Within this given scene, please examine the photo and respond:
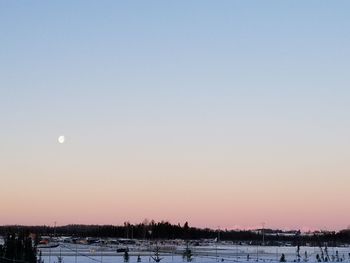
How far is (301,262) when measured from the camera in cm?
6888

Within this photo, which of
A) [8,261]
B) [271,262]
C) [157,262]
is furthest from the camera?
[271,262]

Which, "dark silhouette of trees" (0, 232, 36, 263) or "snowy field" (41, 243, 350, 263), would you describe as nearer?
"dark silhouette of trees" (0, 232, 36, 263)

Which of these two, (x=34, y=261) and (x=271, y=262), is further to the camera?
(x=271, y=262)

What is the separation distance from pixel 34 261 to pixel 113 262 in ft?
93.6

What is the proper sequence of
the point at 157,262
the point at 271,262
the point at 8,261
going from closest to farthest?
the point at 8,261, the point at 157,262, the point at 271,262

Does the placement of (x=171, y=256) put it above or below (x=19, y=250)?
below

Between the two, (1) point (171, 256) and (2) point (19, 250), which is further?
(1) point (171, 256)

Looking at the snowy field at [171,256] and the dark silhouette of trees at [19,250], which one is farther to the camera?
the snowy field at [171,256]

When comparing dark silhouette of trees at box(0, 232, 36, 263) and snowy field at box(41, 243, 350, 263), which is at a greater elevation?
dark silhouette of trees at box(0, 232, 36, 263)

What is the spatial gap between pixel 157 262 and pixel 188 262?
3.05 m

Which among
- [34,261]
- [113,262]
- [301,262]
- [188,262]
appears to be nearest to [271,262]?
[301,262]

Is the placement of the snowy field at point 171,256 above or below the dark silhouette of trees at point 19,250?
below

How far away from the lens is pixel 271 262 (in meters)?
68.1

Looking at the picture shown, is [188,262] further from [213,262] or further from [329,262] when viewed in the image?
[329,262]
